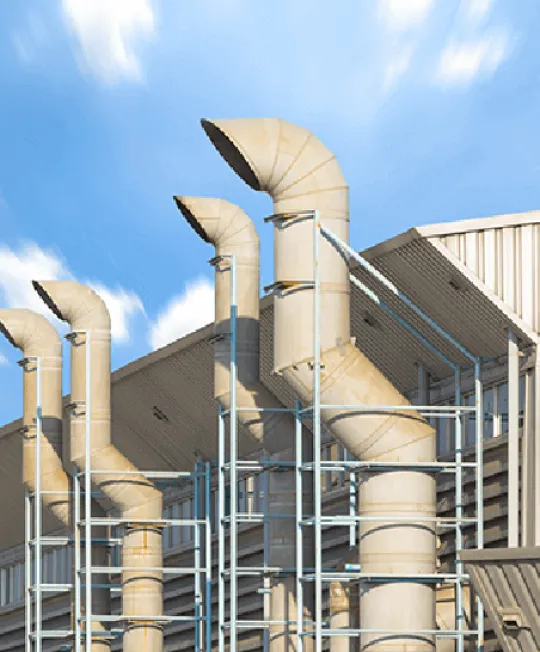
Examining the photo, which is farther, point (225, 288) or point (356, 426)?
point (225, 288)

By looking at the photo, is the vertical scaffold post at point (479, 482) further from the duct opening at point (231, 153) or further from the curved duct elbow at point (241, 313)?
the curved duct elbow at point (241, 313)

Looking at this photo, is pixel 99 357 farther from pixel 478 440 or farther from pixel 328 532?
pixel 478 440

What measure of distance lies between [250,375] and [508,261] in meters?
9.74

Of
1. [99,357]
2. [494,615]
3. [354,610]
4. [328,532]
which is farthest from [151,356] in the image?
[494,615]

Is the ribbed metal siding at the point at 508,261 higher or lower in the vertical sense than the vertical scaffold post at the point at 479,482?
higher

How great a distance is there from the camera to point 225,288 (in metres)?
41.5

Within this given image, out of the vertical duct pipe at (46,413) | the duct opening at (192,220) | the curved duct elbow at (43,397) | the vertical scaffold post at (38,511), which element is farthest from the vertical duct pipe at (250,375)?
the curved duct elbow at (43,397)

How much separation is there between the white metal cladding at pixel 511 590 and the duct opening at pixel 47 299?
19.9 m

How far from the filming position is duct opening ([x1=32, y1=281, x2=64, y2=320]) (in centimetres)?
4888

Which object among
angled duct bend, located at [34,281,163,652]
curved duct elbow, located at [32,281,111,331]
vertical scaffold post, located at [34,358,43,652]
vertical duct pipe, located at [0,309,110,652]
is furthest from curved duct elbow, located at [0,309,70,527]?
angled duct bend, located at [34,281,163,652]

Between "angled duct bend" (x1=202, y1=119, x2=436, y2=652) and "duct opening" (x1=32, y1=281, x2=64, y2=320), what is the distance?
1476 centimetres

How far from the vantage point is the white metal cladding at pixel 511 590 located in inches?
1174

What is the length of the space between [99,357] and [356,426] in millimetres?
16028

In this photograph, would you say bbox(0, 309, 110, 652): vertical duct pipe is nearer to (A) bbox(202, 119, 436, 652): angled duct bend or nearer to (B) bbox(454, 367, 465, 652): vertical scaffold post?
(B) bbox(454, 367, 465, 652): vertical scaffold post
